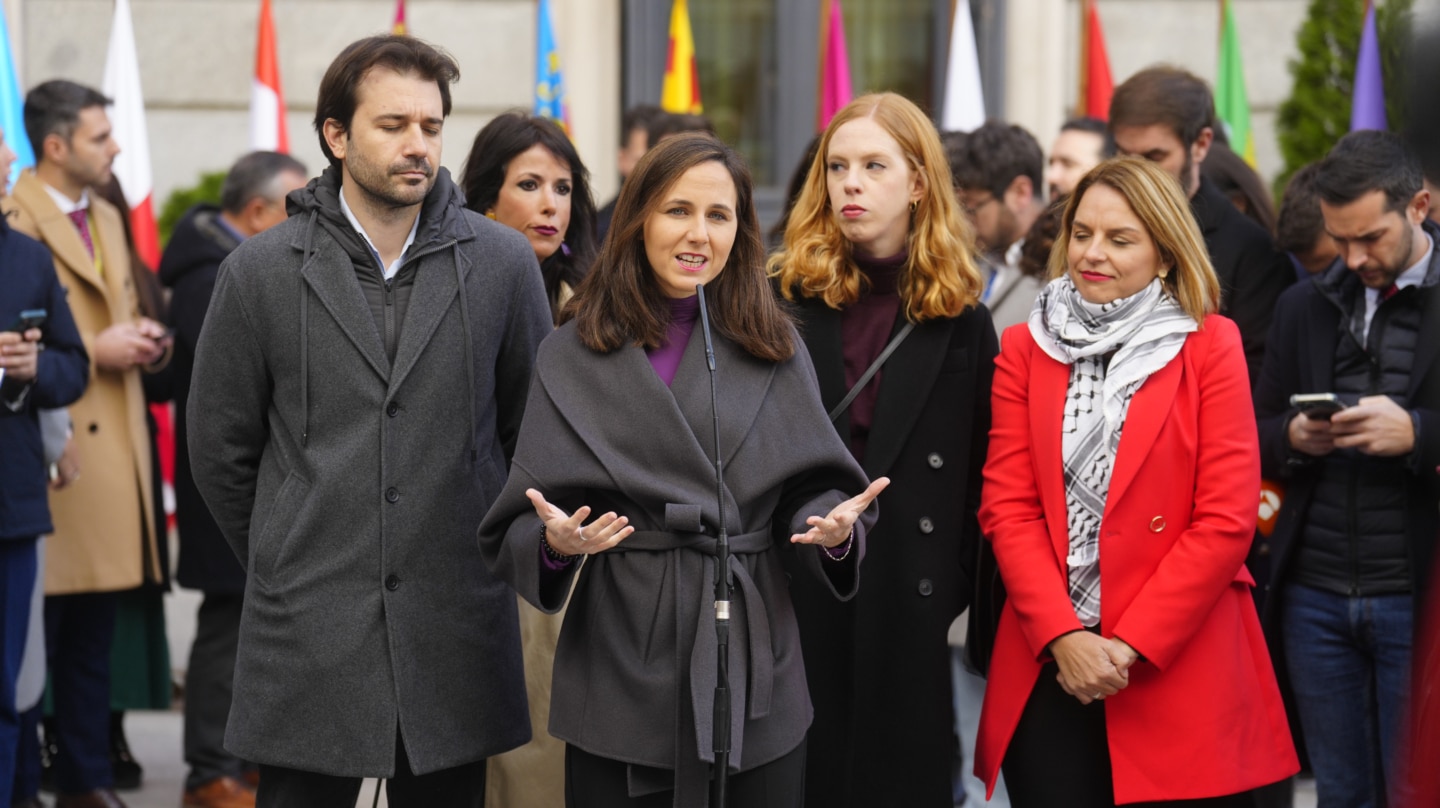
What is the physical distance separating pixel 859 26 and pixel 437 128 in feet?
20.5

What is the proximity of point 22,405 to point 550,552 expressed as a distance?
7.82 feet

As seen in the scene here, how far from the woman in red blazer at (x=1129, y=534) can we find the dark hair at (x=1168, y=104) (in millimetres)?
1226

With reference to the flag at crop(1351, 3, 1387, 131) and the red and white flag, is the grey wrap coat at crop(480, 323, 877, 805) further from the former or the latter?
the red and white flag

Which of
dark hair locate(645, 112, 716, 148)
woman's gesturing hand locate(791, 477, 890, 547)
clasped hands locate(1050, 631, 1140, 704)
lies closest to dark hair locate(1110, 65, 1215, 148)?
dark hair locate(645, 112, 716, 148)

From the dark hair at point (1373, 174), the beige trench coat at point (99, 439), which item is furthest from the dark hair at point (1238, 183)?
the beige trench coat at point (99, 439)

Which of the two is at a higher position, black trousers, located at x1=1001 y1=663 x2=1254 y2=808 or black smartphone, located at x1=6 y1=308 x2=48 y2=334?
black smartphone, located at x1=6 y1=308 x2=48 y2=334

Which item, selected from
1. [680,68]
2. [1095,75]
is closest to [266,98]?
[680,68]

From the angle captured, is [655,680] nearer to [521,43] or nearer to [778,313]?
[778,313]

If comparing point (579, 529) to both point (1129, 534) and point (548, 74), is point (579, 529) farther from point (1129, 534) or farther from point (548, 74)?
point (548, 74)

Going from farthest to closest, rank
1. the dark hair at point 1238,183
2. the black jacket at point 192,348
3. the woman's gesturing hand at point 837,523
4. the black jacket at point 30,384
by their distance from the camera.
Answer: the dark hair at point 1238,183
the black jacket at point 192,348
the black jacket at point 30,384
the woman's gesturing hand at point 837,523

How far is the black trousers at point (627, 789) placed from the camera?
3.22 meters

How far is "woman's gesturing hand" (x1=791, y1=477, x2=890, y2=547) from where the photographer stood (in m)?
3.12

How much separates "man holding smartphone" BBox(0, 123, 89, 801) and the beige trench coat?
1.88 ft

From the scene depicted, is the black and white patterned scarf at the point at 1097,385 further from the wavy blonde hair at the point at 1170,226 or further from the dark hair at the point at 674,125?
the dark hair at the point at 674,125
